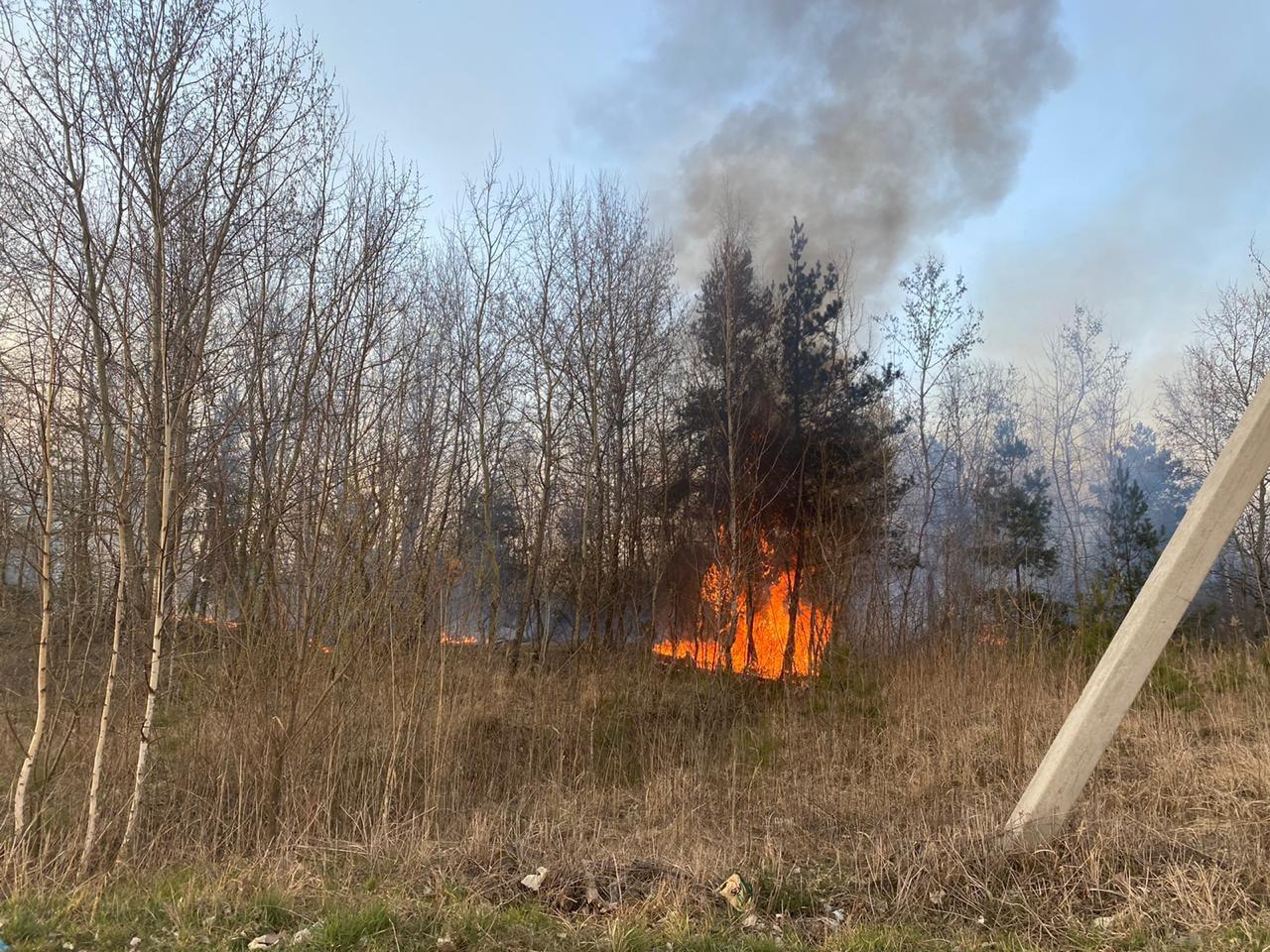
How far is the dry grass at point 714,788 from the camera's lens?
Answer: 4.22 m

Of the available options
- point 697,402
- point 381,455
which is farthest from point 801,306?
point 381,455

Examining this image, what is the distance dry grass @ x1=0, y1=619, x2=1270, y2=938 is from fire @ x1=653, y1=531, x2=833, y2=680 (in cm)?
202

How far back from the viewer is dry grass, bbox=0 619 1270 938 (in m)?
4.22

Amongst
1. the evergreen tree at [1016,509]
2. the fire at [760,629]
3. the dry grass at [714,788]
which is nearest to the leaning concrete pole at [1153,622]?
the dry grass at [714,788]

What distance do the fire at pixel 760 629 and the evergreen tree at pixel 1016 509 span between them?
552 cm

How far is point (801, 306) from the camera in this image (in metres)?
21.5

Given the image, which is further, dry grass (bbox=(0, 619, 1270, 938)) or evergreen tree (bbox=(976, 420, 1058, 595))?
evergreen tree (bbox=(976, 420, 1058, 595))

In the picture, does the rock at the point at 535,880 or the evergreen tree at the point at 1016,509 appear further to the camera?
the evergreen tree at the point at 1016,509

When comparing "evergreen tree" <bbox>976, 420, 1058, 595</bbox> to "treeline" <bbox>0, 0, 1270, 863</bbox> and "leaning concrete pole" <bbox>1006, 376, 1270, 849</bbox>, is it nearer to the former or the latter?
"treeline" <bbox>0, 0, 1270, 863</bbox>

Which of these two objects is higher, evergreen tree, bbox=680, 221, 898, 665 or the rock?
evergreen tree, bbox=680, 221, 898, 665

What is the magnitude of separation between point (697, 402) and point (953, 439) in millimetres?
9897

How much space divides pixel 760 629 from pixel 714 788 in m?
10.1

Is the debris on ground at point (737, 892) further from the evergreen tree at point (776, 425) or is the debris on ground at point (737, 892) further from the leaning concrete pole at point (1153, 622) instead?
the evergreen tree at point (776, 425)

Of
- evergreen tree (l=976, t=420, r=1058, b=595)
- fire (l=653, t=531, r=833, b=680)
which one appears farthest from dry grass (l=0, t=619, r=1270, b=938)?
evergreen tree (l=976, t=420, r=1058, b=595)
